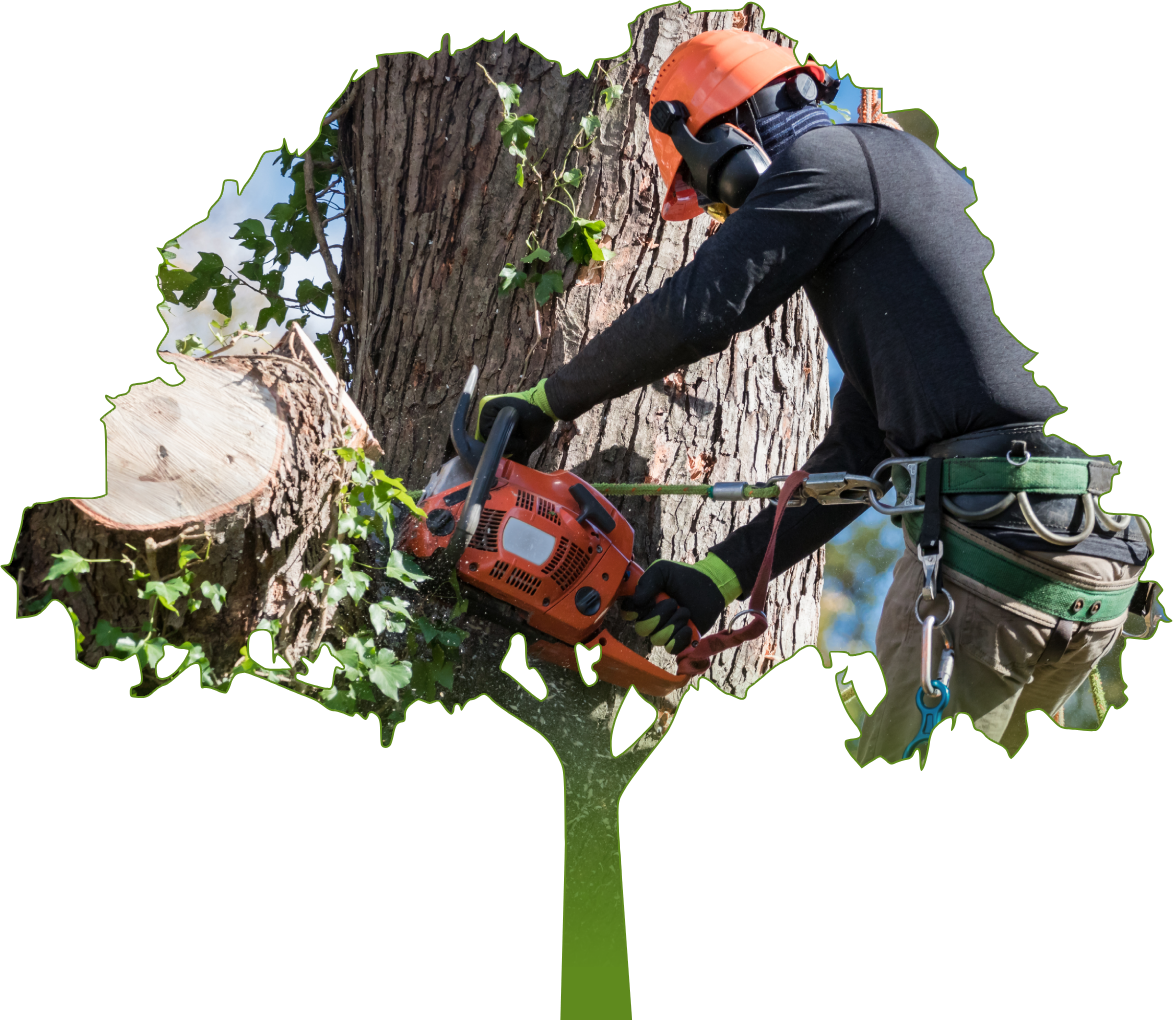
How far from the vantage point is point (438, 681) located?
3170 millimetres

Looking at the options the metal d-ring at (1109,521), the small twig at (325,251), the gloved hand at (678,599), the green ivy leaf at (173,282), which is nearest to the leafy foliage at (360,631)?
the gloved hand at (678,599)

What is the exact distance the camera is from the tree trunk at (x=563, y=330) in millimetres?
3445

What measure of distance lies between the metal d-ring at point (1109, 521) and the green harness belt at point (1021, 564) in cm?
6

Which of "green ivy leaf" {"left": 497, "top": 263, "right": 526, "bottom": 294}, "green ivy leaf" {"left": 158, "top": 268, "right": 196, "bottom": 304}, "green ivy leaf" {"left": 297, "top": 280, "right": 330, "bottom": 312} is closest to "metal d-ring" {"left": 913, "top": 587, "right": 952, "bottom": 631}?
"green ivy leaf" {"left": 497, "top": 263, "right": 526, "bottom": 294}

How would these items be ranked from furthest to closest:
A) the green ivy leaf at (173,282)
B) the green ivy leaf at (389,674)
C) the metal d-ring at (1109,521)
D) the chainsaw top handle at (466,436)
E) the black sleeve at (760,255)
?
the green ivy leaf at (173,282), the chainsaw top handle at (466,436), the green ivy leaf at (389,674), the black sleeve at (760,255), the metal d-ring at (1109,521)

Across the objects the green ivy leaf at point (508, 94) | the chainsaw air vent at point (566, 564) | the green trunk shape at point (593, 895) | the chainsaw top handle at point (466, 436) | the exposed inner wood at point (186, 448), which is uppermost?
the green ivy leaf at point (508, 94)

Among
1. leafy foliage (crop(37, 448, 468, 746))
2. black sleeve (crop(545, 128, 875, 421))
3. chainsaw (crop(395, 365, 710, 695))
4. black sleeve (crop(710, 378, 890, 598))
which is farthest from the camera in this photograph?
black sleeve (crop(710, 378, 890, 598))

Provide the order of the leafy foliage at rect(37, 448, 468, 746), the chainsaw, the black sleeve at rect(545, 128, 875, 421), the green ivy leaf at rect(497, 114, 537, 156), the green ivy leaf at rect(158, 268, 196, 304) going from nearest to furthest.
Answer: the leafy foliage at rect(37, 448, 468, 746)
the black sleeve at rect(545, 128, 875, 421)
the chainsaw
the green ivy leaf at rect(497, 114, 537, 156)
the green ivy leaf at rect(158, 268, 196, 304)

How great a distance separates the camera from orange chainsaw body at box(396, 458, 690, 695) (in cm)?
302

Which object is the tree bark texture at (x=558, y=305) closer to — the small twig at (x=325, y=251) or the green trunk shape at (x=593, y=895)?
the small twig at (x=325, y=251)

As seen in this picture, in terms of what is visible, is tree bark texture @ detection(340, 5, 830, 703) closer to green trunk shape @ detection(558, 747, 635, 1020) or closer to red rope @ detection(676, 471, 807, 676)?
red rope @ detection(676, 471, 807, 676)

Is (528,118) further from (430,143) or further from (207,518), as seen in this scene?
(207,518)

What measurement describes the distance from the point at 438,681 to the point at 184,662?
30.7 inches

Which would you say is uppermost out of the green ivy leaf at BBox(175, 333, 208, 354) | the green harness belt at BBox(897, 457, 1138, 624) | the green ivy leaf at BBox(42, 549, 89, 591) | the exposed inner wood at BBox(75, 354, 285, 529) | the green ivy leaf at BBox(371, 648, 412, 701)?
the green harness belt at BBox(897, 457, 1138, 624)
